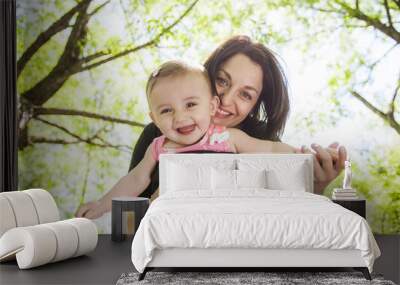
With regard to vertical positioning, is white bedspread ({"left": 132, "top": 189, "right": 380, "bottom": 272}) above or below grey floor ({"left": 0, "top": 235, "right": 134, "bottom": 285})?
above

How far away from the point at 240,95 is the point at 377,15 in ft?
5.80

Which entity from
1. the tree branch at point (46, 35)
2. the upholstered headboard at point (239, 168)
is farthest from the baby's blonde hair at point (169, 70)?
the tree branch at point (46, 35)

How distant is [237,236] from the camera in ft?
16.7

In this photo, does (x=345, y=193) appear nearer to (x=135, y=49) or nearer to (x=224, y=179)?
(x=224, y=179)

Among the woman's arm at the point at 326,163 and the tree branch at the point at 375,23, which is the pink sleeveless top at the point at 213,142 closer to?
the woman's arm at the point at 326,163

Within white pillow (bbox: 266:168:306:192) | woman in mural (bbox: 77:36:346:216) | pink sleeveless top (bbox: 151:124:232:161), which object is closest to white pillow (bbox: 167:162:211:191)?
pink sleeveless top (bbox: 151:124:232:161)

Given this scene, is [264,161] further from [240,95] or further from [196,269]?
[196,269]

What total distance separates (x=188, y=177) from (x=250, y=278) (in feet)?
6.75

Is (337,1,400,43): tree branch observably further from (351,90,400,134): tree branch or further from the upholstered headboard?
the upholstered headboard

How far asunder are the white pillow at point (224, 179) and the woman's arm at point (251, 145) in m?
0.69

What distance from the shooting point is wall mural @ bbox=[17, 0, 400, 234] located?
298 inches

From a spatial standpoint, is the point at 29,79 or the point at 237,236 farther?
the point at 29,79

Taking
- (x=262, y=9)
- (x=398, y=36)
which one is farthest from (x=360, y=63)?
(x=262, y=9)

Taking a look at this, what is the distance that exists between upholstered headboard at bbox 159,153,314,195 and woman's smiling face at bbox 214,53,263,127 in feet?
1.51
